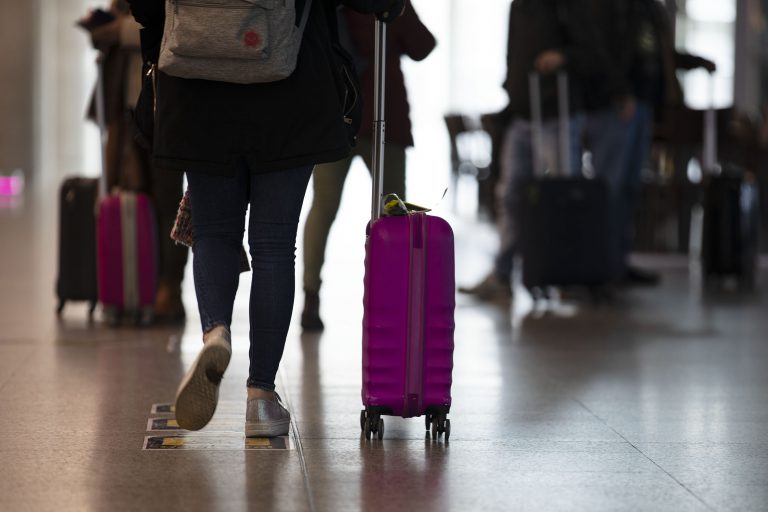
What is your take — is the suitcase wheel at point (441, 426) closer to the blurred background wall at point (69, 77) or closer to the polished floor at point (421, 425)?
the polished floor at point (421, 425)

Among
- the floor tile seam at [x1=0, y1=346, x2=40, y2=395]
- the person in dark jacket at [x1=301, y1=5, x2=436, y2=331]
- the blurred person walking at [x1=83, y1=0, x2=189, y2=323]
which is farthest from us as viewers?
the blurred person walking at [x1=83, y1=0, x2=189, y2=323]

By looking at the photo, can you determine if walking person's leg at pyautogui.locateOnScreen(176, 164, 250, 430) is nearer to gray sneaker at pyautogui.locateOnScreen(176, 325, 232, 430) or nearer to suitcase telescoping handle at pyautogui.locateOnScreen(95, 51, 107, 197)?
gray sneaker at pyautogui.locateOnScreen(176, 325, 232, 430)

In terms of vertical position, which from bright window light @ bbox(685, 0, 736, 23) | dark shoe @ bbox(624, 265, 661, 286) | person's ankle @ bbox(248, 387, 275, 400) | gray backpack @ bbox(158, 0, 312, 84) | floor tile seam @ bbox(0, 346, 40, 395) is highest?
bright window light @ bbox(685, 0, 736, 23)

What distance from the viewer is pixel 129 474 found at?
2.61m

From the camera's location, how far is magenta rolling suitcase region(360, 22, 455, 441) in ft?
9.52

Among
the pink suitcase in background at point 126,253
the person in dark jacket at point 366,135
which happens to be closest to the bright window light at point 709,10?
the person in dark jacket at point 366,135

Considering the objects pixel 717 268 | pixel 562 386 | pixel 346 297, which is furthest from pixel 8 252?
pixel 562 386

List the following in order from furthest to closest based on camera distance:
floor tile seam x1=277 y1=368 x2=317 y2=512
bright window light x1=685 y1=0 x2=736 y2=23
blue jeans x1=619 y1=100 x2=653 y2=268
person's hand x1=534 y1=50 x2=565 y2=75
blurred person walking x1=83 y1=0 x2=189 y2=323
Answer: bright window light x1=685 y1=0 x2=736 y2=23 → blue jeans x1=619 y1=100 x2=653 y2=268 → person's hand x1=534 y1=50 x2=565 y2=75 → blurred person walking x1=83 y1=0 x2=189 y2=323 → floor tile seam x1=277 y1=368 x2=317 y2=512

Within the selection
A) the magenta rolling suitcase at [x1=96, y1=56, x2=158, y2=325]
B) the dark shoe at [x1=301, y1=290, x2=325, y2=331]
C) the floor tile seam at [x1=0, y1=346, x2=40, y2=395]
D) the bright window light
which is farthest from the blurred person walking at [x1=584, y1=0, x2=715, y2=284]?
the bright window light

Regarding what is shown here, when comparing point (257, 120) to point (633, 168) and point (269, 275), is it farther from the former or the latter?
point (633, 168)

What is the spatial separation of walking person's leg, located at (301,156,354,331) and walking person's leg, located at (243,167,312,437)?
2021mm

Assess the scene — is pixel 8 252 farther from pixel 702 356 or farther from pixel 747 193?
pixel 702 356

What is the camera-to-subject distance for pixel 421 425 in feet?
10.4

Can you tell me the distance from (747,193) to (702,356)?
2824mm
